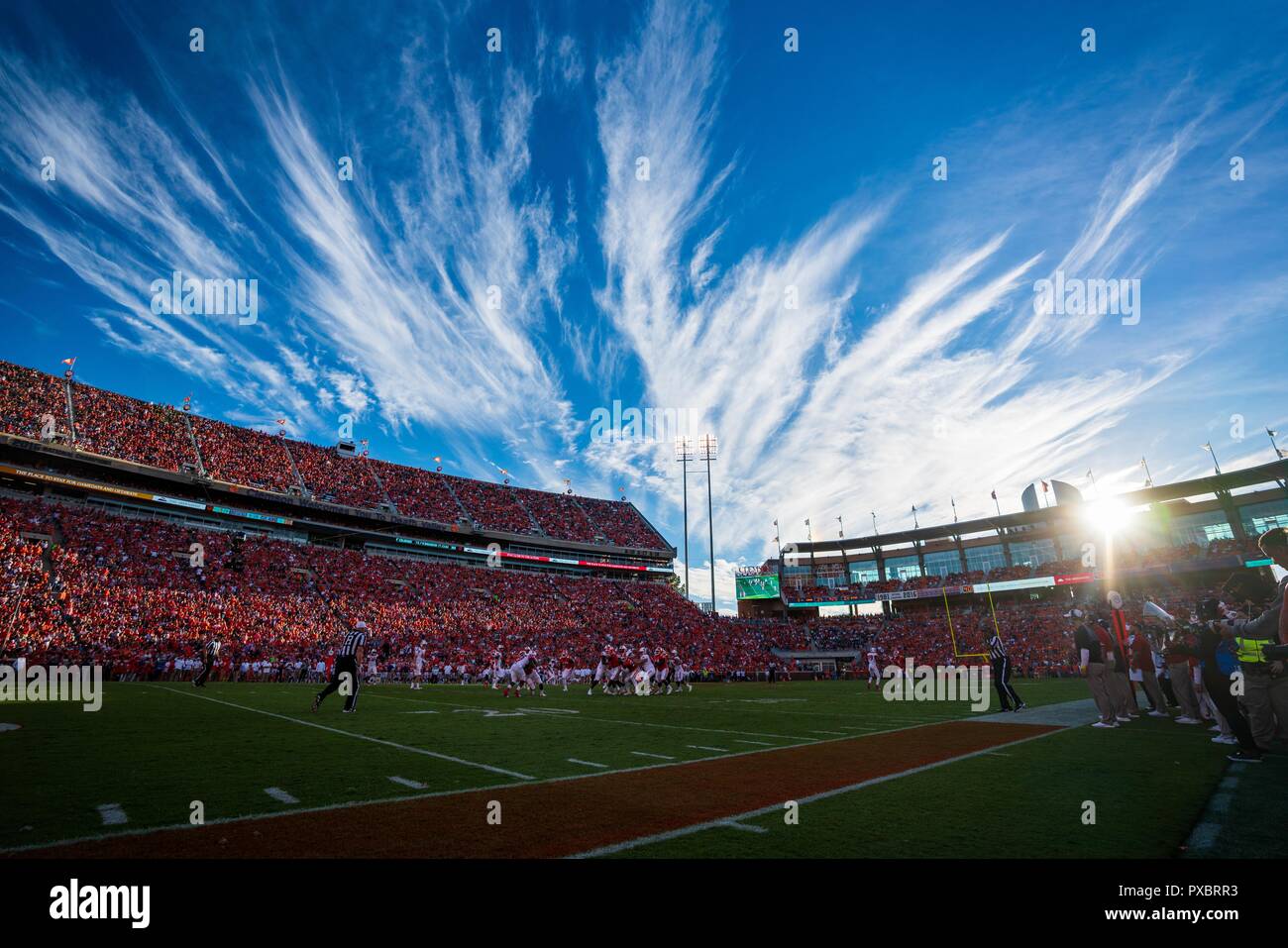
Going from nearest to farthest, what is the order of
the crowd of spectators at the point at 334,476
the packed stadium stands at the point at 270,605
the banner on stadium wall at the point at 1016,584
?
the packed stadium stands at the point at 270,605, the crowd of spectators at the point at 334,476, the banner on stadium wall at the point at 1016,584

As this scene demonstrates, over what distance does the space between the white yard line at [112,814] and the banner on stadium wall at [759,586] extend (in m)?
62.3

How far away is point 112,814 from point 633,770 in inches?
198

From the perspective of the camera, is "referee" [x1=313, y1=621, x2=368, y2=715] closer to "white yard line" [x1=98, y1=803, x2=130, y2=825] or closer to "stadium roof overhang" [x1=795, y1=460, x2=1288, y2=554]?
"white yard line" [x1=98, y1=803, x2=130, y2=825]

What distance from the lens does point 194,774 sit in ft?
21.8

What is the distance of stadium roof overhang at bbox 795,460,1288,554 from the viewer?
4759 cm

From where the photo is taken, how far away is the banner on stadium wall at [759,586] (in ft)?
211

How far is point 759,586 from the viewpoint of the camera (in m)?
64.8

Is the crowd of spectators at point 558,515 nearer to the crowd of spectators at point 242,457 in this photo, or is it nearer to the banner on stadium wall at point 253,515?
the banner on stadium wall at point 253,515

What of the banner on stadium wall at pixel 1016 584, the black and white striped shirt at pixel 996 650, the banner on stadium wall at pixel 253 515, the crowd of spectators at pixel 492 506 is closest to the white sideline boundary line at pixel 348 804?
the black and white striped shirt at pixel 996 650

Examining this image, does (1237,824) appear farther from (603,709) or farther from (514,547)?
(514,547)

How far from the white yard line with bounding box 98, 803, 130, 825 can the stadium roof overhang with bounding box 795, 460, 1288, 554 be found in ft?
214

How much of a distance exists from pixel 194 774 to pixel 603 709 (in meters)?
11.6
